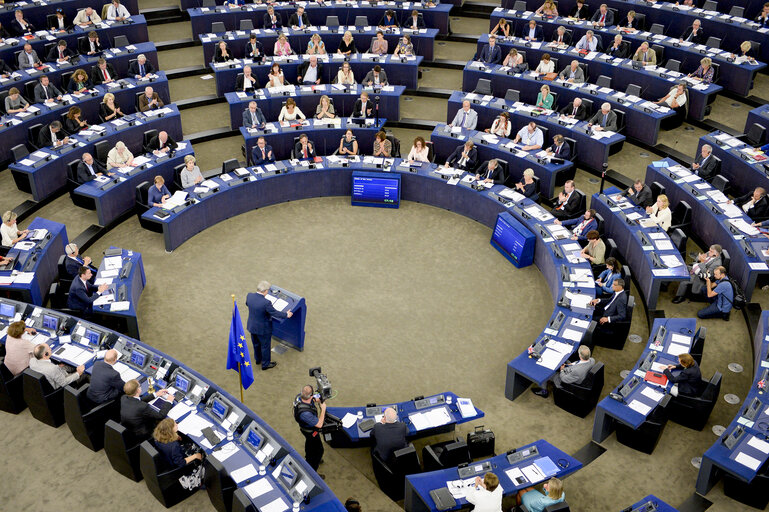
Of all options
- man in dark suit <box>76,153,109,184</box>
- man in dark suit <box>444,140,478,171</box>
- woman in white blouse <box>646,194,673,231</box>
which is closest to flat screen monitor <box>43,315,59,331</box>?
man in dark suit <box>76,153,109,184</box>

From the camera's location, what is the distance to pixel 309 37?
23.5 meters

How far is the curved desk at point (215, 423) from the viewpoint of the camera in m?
9.42

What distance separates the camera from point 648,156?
1973 cm

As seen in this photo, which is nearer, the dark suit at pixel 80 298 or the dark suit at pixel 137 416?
the dark suit at pixel 137 416

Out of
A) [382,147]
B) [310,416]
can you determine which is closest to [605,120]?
[382,147]

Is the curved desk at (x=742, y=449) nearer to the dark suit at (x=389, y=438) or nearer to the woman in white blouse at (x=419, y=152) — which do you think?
the dark suit at (x=389, y=438)

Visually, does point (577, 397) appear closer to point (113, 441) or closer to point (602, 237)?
point (602, 237)

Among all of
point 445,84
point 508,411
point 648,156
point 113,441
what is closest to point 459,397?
point 508,411

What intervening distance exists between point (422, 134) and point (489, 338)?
8.92 meters

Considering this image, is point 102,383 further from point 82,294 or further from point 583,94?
point 583,94

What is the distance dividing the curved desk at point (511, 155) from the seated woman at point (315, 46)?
555 cm

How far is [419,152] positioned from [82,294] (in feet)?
28.7

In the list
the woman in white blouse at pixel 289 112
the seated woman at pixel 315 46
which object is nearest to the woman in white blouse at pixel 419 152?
the woman in white blouse at pixel 289 112

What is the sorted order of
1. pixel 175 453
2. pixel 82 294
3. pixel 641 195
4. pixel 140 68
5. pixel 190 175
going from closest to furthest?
pixel 175 453, pixel 82 294, pixel 641 195, pixel 190 175, pixel 140 68
